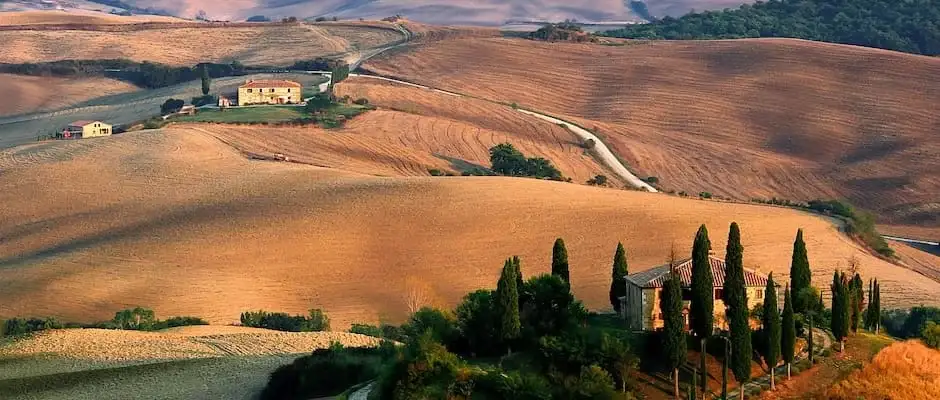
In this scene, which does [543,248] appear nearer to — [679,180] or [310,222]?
[310,222]

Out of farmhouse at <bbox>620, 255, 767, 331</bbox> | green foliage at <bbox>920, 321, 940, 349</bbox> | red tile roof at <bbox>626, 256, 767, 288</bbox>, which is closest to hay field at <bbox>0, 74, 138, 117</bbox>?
red tile roof at <bbox>626, 256, 767, 288</bbox>

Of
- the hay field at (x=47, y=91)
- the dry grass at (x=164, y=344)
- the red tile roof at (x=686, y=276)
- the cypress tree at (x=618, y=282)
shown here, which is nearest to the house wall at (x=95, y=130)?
the hay field at (x=47, y=91)

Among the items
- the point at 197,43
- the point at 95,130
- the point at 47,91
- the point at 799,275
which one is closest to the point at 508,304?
the point at 799,275

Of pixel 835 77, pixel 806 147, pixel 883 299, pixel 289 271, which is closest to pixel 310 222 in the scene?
pixel 289 271

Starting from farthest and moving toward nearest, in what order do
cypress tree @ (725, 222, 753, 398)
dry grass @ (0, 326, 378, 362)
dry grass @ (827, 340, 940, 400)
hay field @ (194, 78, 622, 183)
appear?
hay field @ (194, 78, 622, 183), dry grass @ (0, 326, 378, 362), cypress tree @ (725, 222, 753, 398), dry grass @ (827, 340, 940, 400)

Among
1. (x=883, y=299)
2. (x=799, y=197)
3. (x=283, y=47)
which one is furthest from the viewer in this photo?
(x=283, y=47)

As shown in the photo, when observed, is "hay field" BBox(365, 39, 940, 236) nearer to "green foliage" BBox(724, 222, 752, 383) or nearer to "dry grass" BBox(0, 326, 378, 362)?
"dry grass" BBox(0, 326, 378, 362)

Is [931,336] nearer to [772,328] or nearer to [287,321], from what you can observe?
[772,328]
